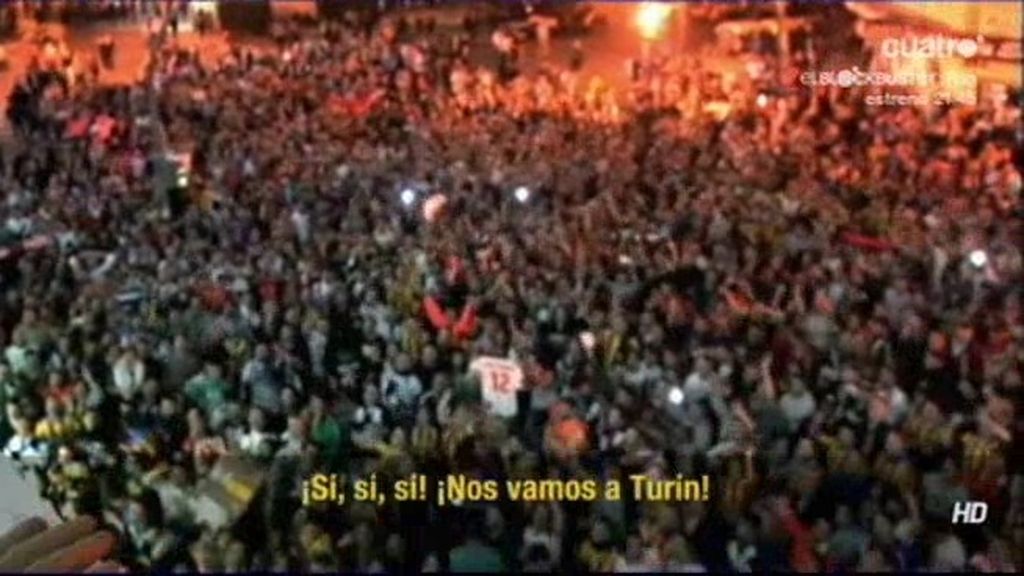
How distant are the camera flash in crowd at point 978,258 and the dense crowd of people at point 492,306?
0.06 ft

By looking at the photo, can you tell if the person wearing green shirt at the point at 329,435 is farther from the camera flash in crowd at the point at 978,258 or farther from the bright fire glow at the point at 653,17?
the camera flash in crowd at the point at 978,258

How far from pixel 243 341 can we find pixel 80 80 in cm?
55

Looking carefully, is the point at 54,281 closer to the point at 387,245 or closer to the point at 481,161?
the point at 387,245

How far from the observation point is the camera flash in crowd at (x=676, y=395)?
3.16m

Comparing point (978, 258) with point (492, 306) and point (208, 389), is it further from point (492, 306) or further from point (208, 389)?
point (208, 389)

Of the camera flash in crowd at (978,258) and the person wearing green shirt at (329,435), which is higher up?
the camera flash in crowd at (978,258)

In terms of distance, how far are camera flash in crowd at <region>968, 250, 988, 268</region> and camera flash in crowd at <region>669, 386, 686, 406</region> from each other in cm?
57

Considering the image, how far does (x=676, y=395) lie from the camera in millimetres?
3166

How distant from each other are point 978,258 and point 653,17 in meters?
0.73

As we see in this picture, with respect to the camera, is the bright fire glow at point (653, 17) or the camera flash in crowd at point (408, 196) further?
the camera flash in crowd at point (408, 196)

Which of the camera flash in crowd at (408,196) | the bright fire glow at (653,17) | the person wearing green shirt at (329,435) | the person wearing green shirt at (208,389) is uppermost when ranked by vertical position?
the bright fire glow at (653,17)

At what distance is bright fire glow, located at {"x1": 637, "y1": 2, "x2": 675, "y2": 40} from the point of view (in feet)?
10.1

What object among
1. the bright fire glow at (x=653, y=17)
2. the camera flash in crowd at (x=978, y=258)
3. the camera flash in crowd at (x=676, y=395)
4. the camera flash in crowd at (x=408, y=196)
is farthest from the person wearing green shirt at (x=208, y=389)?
the camera flash in crowd at (x=978, y=258)

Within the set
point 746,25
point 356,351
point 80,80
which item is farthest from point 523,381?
point 80,80
